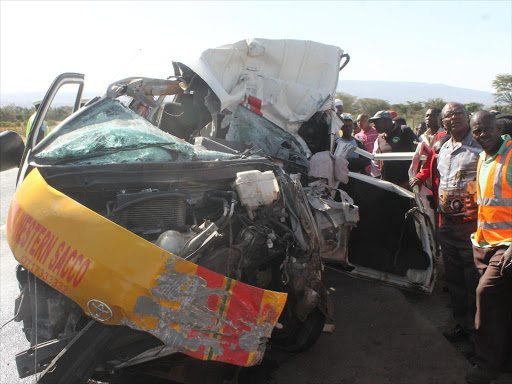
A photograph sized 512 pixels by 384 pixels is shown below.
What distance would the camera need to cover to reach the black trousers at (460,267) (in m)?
4.09

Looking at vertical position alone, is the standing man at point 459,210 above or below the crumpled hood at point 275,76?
below

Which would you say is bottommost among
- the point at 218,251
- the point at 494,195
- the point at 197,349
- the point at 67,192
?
the point at 197,349

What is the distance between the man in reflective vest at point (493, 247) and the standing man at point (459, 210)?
54 centimetres

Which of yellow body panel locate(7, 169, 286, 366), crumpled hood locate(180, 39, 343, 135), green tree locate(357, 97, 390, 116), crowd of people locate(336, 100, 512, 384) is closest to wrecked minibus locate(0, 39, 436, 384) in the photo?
yellow body panel locate(7, 169, 286, 366)

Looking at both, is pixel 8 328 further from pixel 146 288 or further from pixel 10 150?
pixel 146 288

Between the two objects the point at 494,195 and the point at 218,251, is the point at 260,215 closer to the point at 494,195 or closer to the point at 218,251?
the point at 218,251

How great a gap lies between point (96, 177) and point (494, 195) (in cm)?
275

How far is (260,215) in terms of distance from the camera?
344cm

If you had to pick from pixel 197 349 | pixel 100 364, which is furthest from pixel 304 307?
pixel 100 364

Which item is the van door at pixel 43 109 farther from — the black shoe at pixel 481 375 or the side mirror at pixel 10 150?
the black shoe at pixel 481 375

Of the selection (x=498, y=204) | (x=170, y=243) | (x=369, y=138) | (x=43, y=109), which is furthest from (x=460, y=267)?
(x=369, y=138)

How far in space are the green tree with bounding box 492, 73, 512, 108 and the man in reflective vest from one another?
18.2m

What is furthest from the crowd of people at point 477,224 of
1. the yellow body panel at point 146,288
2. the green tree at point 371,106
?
the green tree at point 371,106

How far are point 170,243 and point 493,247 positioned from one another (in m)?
Result: 2.28
